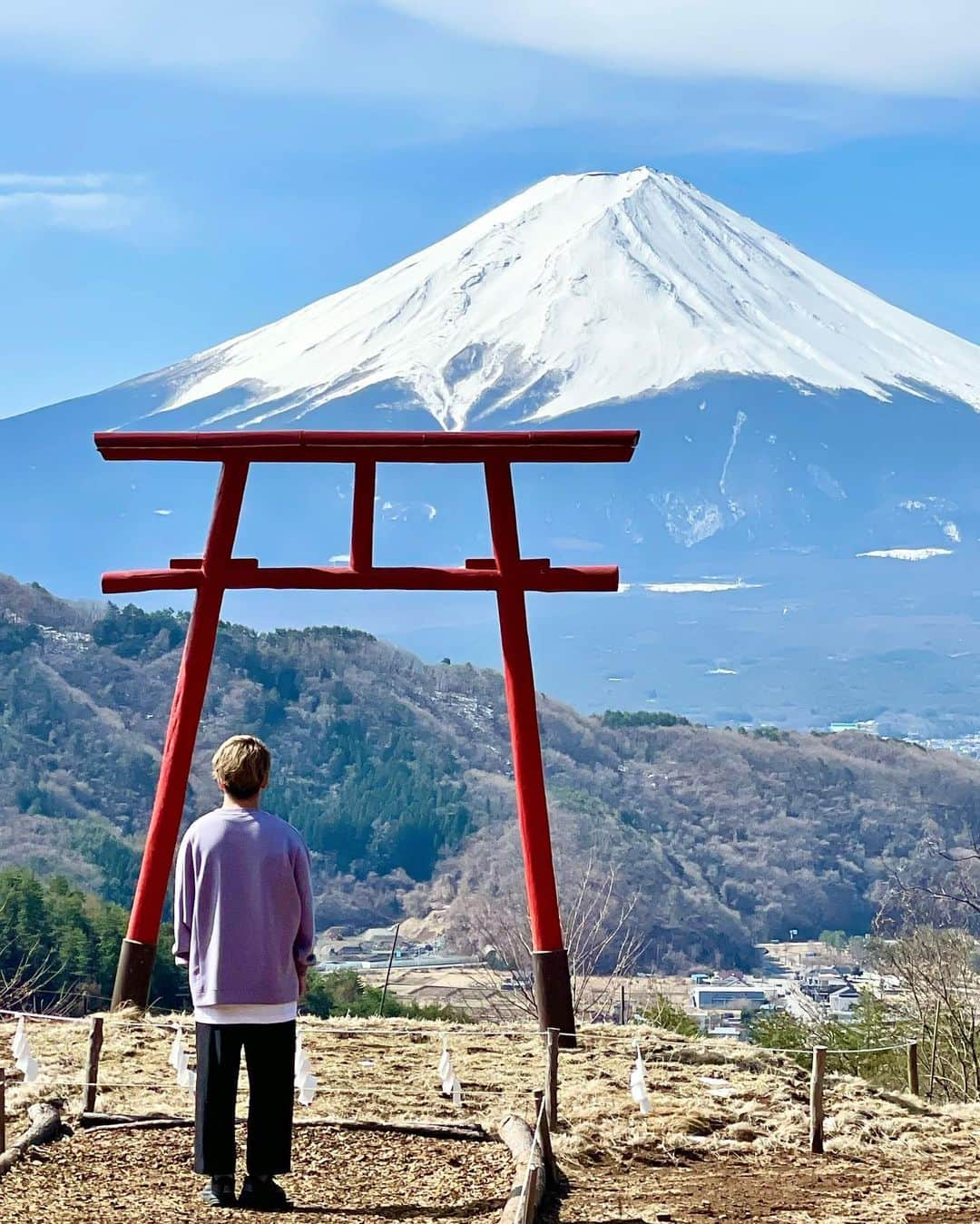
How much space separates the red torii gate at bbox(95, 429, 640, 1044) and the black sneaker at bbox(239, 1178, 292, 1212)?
10.8 feet

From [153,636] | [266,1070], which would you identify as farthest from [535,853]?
[153,636]

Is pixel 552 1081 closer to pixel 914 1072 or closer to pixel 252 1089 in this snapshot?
pixel 252 1089

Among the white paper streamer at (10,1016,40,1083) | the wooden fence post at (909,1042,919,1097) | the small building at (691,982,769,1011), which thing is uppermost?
the white paper streamer at (10,1016,40,1083)

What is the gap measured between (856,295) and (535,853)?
195 m

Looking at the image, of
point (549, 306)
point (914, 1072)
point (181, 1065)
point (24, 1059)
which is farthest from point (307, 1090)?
point (549, 306)

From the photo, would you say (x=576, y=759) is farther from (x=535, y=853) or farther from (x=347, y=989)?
(x=535, y=853)

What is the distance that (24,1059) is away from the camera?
6.39m

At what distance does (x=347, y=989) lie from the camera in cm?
1892

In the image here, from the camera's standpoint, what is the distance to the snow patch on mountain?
175m

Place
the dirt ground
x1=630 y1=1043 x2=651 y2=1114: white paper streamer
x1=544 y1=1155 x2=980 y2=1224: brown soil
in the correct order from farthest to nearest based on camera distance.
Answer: x1=630 y1=1043 x2=651 y2=1114: white paper streamer
x1=544 y1=1155 x2=980 y2=1224: brown soil
the dirt ground

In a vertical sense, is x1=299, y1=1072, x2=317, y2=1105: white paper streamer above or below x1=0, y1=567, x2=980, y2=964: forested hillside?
below

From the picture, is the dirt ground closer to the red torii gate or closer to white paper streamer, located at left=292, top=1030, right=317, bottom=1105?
white paper streamer, located at left=292, top=1030, right=317, bottom=1105

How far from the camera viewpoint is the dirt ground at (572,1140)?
4.99 metres

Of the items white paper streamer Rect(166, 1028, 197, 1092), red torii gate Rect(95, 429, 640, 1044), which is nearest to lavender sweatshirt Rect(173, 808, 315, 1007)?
white paper streamer Rect(166, 1028, 197, 1092)
